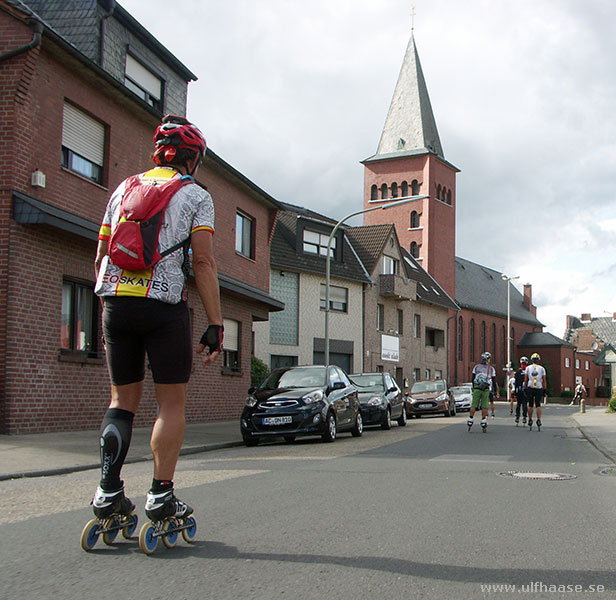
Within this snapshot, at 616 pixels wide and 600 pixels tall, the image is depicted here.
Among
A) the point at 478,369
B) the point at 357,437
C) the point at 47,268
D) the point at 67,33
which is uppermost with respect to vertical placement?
the point at 67,33

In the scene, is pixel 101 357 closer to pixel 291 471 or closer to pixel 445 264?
pixel 291 471

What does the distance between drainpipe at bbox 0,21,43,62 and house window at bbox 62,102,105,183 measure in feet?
5.03

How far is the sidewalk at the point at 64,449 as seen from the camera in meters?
9.23

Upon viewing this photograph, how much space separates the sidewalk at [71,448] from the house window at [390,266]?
3066cm

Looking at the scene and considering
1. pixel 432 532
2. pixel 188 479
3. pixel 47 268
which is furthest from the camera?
pixel 47 268

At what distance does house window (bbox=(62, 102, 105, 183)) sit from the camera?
1512cm

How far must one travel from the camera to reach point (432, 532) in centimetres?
514

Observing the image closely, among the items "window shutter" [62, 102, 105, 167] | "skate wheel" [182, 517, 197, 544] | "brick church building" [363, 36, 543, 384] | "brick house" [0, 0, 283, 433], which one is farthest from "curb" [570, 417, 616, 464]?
"brick church building" [363, 36, 543, 384]

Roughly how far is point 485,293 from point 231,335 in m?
67.9

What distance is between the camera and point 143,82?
20594mm

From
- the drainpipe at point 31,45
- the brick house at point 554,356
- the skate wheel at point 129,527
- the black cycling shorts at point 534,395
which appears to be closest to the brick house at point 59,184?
the drainpipe at point 31,45

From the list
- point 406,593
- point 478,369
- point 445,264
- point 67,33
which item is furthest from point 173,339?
point 445,264

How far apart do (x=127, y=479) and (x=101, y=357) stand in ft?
25.9

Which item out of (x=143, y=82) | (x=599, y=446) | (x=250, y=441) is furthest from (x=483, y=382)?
(x=143, y=82)
